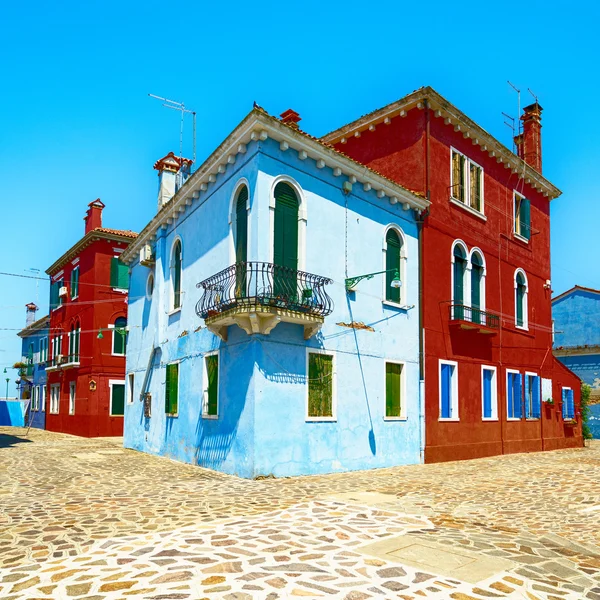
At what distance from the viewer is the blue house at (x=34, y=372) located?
1442 inches

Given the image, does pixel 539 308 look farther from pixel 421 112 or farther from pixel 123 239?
pixel 123 239

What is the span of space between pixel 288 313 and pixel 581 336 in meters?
28.9

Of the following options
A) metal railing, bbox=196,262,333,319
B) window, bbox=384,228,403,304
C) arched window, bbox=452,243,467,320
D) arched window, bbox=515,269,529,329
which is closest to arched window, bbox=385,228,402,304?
window, bbox=384,228,403,304

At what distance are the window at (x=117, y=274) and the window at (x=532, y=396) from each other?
18.8m

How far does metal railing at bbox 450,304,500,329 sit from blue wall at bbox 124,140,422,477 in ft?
6.24

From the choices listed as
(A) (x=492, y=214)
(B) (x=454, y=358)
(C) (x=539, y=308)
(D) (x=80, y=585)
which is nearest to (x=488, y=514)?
(D) (x=80, y=585)

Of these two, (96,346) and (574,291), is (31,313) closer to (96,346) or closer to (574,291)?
(96,346)

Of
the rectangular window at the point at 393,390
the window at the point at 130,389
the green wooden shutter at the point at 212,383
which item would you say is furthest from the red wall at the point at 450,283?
the window at the point at 130,389

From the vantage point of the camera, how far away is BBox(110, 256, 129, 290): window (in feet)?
94.6

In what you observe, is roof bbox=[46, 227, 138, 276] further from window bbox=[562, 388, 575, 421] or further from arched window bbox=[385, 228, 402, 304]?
window bbox=[562, 388, 575, 421]

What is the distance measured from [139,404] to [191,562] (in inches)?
570

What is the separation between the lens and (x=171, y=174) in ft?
64.6

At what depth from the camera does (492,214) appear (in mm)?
20156

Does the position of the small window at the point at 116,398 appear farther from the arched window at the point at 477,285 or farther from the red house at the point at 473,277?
the arched window at the point at 477,285
